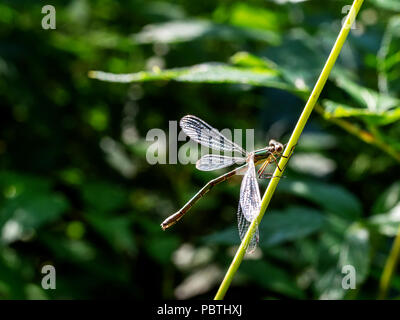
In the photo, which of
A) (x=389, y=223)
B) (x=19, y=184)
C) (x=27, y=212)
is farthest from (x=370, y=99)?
(x=19, y=184)

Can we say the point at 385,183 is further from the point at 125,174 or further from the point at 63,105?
the point at 63,105

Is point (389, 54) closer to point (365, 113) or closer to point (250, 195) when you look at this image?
point (365, 113)

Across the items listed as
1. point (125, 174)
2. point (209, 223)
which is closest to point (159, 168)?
point (125, 174)

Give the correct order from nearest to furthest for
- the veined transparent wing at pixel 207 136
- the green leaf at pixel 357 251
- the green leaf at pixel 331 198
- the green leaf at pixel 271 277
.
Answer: the veined transparent wing at pixel 207 136, the green leaf at pixel 357 251, the green leaf at pixel 331 198, the green leaf at pixel 271 277

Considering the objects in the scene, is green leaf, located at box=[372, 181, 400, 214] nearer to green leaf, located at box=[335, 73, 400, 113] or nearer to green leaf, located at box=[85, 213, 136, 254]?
green leaf, located at box=[335, 73, 400, 113]

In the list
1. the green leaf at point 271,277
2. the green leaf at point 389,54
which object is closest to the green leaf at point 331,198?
the green leaf at point 271,277

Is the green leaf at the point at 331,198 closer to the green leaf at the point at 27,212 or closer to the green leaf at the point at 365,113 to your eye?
the green leaf at the point at 365,113

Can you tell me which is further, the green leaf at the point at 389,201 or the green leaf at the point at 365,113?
the green leaf at the point at 389,201
